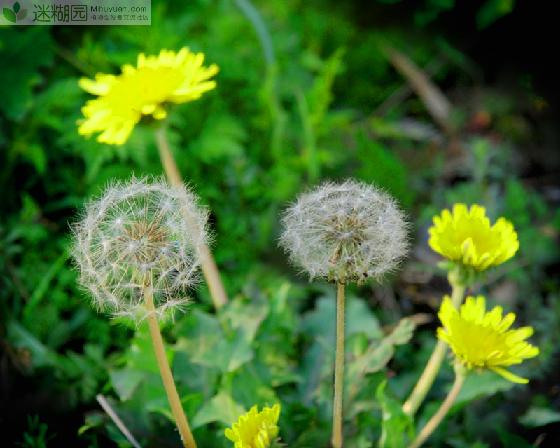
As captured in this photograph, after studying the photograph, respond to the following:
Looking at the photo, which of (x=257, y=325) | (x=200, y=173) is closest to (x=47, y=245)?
(x=200, y=173)

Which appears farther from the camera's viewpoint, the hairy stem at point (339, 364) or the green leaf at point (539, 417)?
the green leaf at point (539, 417)

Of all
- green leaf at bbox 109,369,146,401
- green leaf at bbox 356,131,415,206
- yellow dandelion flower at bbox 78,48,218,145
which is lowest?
green leaf at bbox 109,369,146,401

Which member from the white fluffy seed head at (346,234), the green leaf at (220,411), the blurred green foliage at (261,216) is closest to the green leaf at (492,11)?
the blurred green foliage at (261,216)

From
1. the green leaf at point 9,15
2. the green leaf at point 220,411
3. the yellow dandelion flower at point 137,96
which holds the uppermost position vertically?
the green leaf at point 9,15

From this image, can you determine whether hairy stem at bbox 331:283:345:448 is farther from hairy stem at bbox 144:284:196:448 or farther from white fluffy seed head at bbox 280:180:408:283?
hairy stem at bbox 144:284:196:448

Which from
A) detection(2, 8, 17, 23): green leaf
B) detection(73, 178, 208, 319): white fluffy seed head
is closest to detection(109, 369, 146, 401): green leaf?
detection(73, 178, 208, 319): white fluffy seed head

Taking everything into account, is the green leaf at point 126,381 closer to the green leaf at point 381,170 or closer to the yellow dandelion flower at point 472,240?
the yellow dandelion flower at point 472,240

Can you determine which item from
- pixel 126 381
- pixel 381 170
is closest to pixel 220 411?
pixel 126 381
